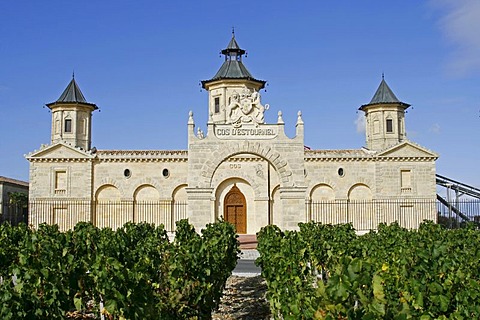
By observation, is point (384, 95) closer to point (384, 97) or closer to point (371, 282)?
point (384, 97)

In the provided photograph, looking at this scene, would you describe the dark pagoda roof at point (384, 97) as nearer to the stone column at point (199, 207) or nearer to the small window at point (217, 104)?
the small window at point (217, 104)

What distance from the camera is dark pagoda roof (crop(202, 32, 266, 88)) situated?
3697cm

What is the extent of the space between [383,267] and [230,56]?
3506 centimetres

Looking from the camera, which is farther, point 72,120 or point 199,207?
point 72,120

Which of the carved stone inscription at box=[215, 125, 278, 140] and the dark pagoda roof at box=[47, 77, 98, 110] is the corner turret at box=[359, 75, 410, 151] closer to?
the carved stone inscription at box=[215, 125, 278, 140]

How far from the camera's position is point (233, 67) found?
38344 mm

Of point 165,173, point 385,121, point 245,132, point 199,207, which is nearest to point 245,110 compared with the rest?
point 245,132

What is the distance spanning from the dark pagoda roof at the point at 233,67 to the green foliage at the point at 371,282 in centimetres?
2640

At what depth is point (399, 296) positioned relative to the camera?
231 inches

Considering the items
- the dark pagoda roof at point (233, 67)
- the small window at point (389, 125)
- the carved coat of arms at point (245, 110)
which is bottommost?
the carved coat of arms at point (245, 110)

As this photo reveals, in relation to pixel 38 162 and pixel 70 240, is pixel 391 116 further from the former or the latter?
pixel 70 240

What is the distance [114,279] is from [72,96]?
3305 centimetres

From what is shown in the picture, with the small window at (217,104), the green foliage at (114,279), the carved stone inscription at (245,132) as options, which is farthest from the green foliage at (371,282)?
the small window at (217,104)

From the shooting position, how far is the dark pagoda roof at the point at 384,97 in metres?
37.2
